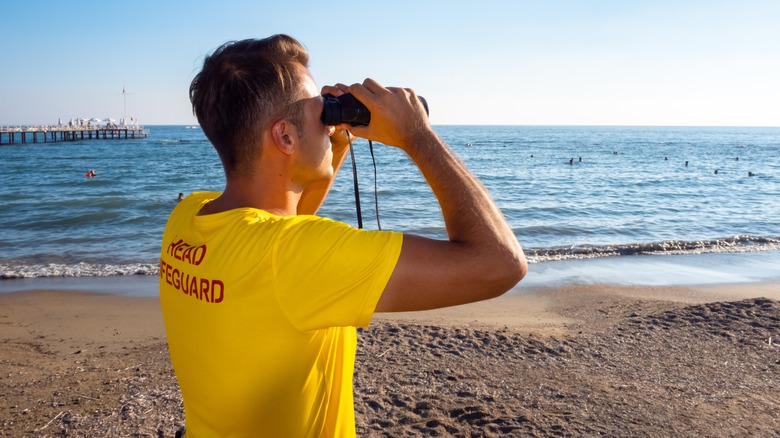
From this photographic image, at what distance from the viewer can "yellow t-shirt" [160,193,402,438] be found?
137cm

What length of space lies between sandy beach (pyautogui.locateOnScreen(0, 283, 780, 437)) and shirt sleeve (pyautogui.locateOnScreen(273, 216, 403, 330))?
3.18m

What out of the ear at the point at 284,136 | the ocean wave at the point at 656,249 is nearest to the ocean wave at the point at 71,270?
the ocean wave at the point at 656,249

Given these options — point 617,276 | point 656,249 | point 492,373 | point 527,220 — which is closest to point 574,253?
point 656,249

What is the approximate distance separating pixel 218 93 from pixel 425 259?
704mm

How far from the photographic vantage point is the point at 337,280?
4.45 ft

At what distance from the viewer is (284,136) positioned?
5.28ft

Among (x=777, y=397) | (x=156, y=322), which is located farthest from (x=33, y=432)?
(x=777, y=397)

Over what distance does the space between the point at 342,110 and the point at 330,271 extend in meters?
0.49

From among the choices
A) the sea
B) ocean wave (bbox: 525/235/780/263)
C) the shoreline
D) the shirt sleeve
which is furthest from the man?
ocean wave (bbox: 525/235/780/263)

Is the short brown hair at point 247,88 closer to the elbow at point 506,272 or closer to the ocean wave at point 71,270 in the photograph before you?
the elbow at point 506,272

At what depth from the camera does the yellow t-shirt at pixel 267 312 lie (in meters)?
1.37

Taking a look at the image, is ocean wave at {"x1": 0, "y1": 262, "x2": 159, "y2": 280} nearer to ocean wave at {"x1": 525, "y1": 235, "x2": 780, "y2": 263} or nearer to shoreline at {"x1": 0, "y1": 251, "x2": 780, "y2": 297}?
shoreline at {"x1": 0, "y1": 251, "x2": 780, "y2": 297}

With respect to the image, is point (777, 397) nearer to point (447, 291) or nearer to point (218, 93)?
point (447, 291)

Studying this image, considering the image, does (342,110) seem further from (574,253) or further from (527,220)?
(527,220)
